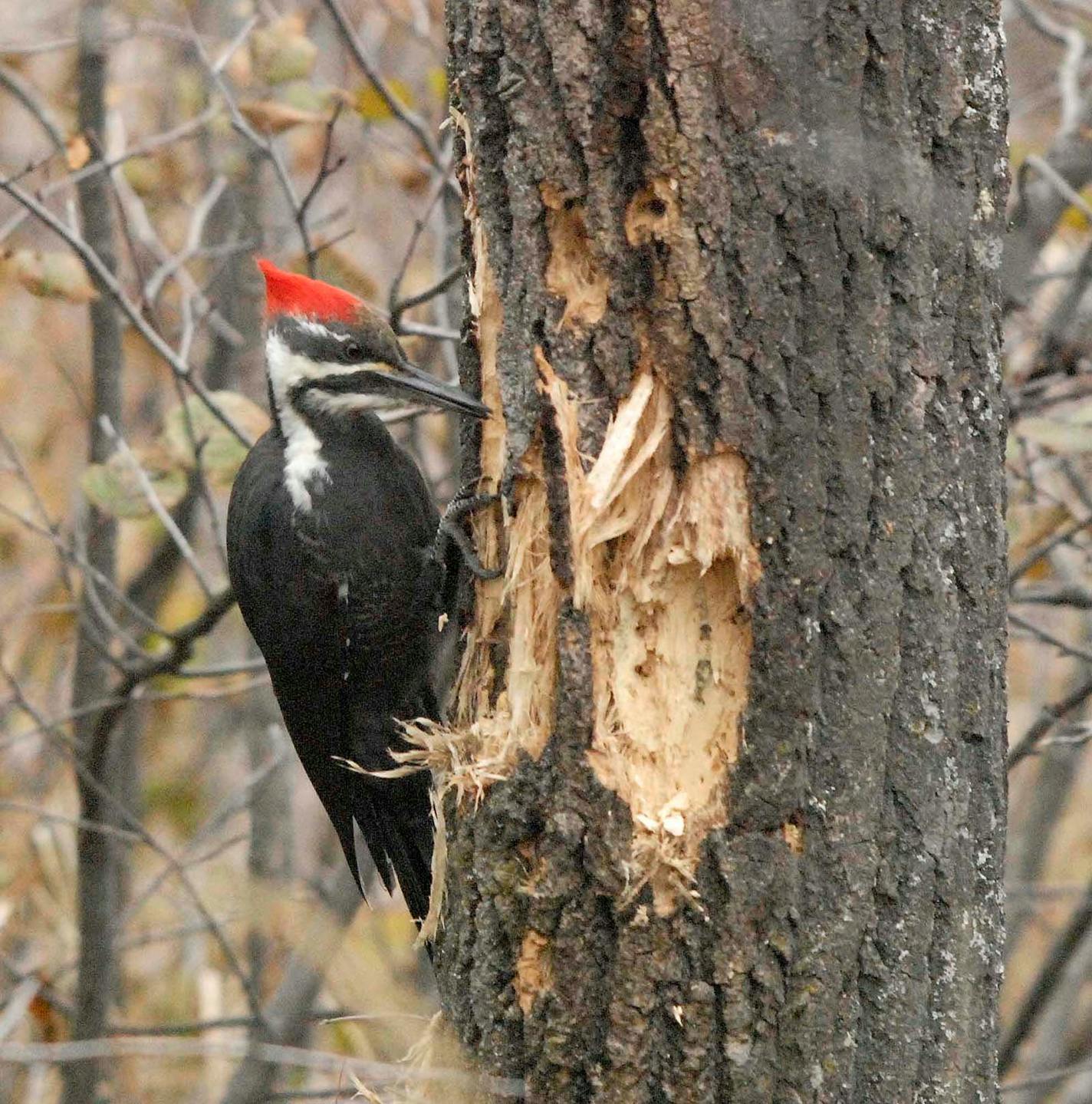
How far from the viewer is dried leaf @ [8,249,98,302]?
316 cm

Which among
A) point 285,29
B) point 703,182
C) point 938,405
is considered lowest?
point 938,405

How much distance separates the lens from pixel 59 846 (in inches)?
189

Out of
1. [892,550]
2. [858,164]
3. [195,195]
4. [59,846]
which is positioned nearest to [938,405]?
[892,550]

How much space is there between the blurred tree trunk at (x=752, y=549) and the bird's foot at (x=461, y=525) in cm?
31

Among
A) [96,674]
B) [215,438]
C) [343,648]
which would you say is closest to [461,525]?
[343,648]

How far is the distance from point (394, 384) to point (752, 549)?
3.84 ft

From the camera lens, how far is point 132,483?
10.7ft

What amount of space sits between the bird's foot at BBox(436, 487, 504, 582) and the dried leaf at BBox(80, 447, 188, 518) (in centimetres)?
88

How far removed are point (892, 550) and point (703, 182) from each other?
53 centimetres

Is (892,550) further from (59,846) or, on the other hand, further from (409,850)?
(59,846)

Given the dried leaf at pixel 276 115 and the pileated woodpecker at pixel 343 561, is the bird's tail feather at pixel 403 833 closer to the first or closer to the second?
the pileated woodpecker at pixel 343 561

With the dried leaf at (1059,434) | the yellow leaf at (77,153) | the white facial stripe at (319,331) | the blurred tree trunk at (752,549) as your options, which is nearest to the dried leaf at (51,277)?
the yellow leaf at (77,153)

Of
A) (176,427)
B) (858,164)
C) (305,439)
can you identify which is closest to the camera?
(858,164)

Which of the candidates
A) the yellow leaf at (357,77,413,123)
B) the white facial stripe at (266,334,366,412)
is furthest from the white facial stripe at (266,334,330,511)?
the yellow leaf at (357,77,413,123)
